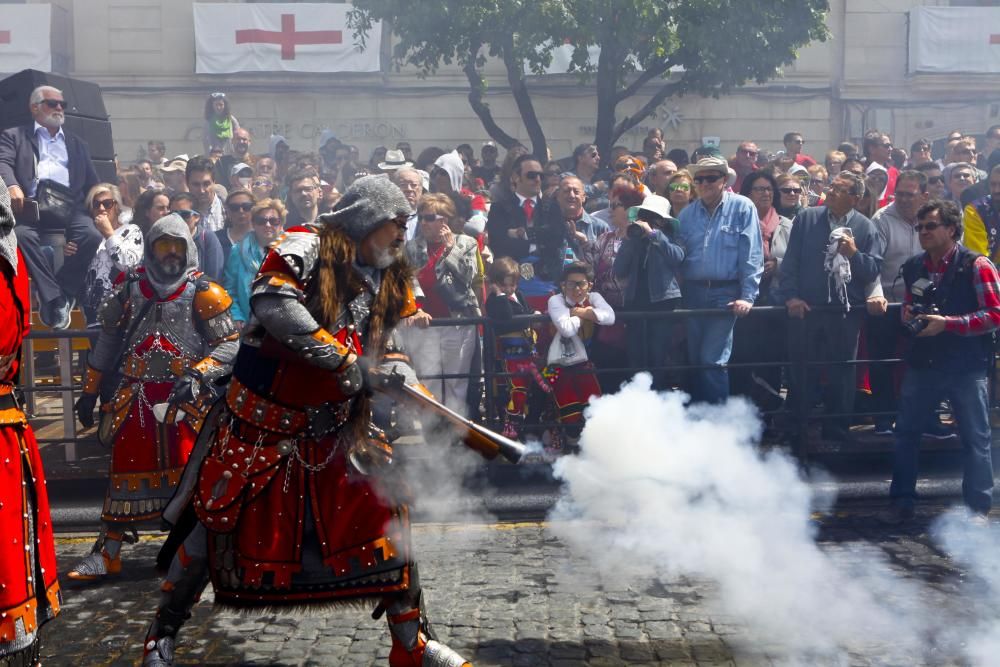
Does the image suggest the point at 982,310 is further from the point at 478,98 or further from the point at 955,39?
the point at 955,39

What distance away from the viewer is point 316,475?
438 cm

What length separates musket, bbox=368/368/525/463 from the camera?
429 centimetres

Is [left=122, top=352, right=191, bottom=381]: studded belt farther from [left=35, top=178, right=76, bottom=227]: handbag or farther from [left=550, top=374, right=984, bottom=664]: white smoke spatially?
[left=35, top=178, right=76, bottom=227]: handbag

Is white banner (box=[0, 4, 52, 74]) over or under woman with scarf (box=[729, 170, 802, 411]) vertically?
over

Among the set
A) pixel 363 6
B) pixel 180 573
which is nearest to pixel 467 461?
pixel 180 573

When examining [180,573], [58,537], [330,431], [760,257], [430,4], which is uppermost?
[430,4]

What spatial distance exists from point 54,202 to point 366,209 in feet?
21.5

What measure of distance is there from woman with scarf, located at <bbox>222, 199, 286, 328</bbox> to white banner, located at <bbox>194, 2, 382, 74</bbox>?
1596cm

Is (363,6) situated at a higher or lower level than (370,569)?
higher

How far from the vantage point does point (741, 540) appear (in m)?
5.91

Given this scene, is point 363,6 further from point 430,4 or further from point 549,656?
point 549,656

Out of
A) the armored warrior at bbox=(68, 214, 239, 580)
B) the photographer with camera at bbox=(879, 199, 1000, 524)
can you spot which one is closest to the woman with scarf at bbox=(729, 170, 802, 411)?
the photographer with camera at bbox=(879, 199, 1000, 524)

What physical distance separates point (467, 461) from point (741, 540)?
2.53 metres

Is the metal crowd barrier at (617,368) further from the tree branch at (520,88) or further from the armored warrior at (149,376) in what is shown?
the tree branch at (520,88)
